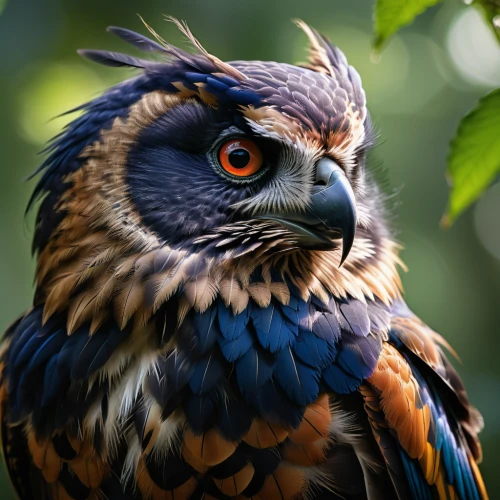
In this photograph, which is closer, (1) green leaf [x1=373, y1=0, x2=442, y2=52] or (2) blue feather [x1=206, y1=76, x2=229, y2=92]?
(1) green leaf [x1=373, y1=0, x2=442, y2=52]

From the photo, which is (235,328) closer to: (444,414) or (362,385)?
(362,385)

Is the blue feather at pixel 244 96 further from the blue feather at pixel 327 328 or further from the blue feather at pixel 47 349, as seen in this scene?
the blue feather at pixel 47 349

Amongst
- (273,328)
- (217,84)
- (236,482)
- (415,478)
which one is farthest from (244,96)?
(415,478)

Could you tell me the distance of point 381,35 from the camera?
1.02 meters

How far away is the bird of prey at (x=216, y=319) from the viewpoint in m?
1.92

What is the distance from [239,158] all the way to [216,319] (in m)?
0.54

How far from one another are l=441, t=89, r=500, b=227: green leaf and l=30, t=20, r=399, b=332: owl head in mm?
918

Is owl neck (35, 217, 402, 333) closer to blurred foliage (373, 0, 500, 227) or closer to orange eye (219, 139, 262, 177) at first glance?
orange eye (219, 139, 262, 177)

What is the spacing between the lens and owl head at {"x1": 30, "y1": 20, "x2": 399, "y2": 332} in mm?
2010

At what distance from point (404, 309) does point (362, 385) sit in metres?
0.56

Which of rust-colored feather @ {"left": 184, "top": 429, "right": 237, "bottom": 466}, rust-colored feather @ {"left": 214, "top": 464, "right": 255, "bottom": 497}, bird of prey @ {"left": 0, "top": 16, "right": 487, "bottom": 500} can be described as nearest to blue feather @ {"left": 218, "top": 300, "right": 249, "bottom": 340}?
bird of prey @ {"left": 0, "top": 16, "right": 487, "bottom": 500}

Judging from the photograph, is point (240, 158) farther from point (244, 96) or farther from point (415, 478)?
point (415, 478)

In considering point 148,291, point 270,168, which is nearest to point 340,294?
point 270,168

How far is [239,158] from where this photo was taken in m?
2.06
